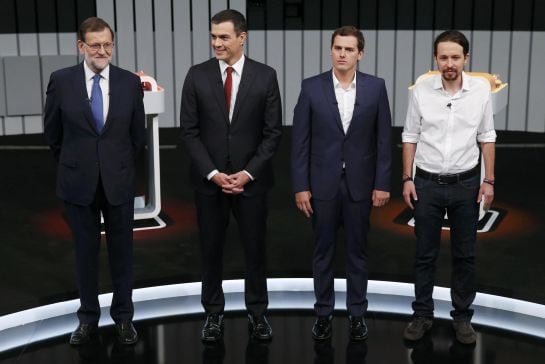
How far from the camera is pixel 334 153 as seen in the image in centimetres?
342

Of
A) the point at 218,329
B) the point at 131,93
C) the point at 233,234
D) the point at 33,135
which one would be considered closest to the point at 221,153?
the point at 131,93

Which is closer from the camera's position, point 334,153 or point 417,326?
point 334,153

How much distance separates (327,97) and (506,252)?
2.05 metres

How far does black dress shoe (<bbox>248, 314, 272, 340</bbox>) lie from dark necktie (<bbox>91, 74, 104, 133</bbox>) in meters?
1.07

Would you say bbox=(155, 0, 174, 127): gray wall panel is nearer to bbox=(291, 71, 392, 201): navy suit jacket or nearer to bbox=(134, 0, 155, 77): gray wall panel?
bbox=(134, 0, 155, 77): gray wall panel

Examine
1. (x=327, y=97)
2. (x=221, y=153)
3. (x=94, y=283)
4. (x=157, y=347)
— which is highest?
(x=327, y=97)

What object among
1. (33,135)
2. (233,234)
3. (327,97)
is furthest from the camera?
(33,135)

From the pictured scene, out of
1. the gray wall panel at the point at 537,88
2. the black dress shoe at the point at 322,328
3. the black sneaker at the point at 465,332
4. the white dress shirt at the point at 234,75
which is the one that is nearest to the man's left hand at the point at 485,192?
the black sneaker at the point at 465,332

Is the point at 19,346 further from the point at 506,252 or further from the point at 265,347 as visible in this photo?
the point at 506,252

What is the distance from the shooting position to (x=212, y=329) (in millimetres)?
3619

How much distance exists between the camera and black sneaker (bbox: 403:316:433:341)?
11.9 feet

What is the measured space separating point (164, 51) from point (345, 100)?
564 cm

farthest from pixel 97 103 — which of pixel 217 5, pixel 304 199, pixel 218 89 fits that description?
pixel 217 5

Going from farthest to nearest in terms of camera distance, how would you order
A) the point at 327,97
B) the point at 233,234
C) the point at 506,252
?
1. the point at 233,234
2. the point at 506,252
3. the point at 327,97
